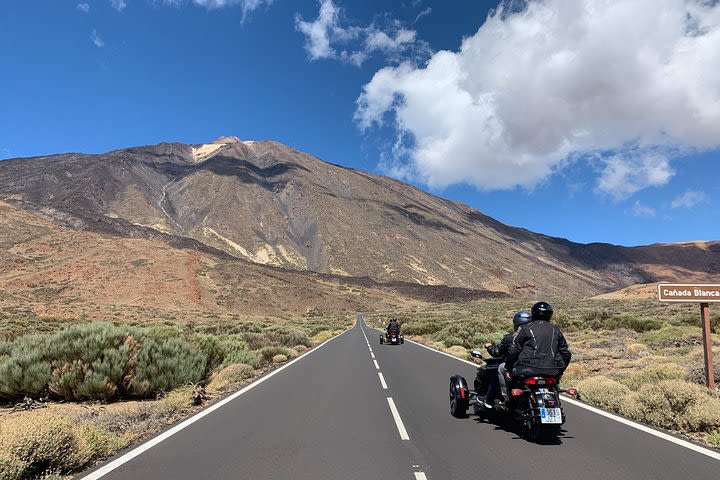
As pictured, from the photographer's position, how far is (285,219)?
5827 inches

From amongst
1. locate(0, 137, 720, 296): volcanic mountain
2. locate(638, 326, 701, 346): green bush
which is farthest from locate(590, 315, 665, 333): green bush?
locate(0, 137, 720, 296): volcanic mountain

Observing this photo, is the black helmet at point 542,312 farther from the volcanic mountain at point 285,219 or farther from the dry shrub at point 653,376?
the volcanic mountain at point 285,219

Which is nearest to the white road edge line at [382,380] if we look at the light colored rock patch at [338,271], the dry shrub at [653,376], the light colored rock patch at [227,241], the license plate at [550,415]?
the dry shrub at [653,376]

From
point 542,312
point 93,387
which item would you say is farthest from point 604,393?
point 93,387

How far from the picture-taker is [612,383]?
10078mm

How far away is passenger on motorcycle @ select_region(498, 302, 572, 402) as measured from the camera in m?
6.62

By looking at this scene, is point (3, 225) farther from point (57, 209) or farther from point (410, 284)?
point (410, 284)

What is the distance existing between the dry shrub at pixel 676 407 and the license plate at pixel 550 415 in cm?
243

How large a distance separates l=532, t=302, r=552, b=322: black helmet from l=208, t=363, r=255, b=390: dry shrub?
27.8 feet

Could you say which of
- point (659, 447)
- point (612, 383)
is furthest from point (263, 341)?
point (659, 447)

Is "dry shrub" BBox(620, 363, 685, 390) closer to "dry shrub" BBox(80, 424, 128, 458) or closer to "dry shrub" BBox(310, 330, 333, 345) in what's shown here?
"dry shrub" BBox(80, 424, 128, 458)

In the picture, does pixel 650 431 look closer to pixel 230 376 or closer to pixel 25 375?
pixel 230 376

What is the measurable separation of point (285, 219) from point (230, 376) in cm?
13605

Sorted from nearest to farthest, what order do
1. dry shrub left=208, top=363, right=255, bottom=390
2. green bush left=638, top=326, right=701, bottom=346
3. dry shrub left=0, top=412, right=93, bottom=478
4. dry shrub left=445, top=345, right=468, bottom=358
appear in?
dry shrub left=0, top=412, right=93, bottom=478 < dry shrub left=208, top=363, right=255, bottom=390 < green bush left=638, top=326, right=701, bottom=346 < dry shrub left=445, top=345, right=468, bottom=358
